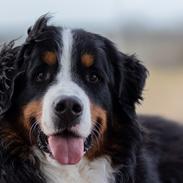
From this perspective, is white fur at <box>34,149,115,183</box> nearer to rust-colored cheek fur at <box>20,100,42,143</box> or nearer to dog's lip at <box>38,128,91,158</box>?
dog's lip at <box>38,128,91,158</box>

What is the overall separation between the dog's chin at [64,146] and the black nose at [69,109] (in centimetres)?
15

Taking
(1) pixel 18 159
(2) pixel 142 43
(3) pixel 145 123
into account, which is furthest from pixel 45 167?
(2) pixel 142 43

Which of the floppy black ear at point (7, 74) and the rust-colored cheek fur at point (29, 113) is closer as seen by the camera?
the rust-colored cheek fur at point (29, 113)

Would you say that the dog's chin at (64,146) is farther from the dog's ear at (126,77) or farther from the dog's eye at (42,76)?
the dog's ear at (126,77)

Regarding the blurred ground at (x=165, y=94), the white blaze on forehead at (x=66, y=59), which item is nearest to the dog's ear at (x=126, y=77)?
the white blaze on forehead at (x=66, y=59)

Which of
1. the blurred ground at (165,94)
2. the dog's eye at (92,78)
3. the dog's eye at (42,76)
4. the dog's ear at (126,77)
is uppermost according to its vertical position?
the dog's eye at (42,76)

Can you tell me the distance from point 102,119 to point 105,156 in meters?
0.39

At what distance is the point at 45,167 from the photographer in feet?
22.5

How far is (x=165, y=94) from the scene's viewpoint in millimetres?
15945

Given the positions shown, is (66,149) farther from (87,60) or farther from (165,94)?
(165,94)

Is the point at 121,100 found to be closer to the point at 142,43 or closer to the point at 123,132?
the point at 123,132

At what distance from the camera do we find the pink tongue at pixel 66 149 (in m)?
6.56

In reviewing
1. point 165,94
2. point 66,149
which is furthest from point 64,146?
point 165,94

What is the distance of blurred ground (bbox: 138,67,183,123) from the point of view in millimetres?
12547
